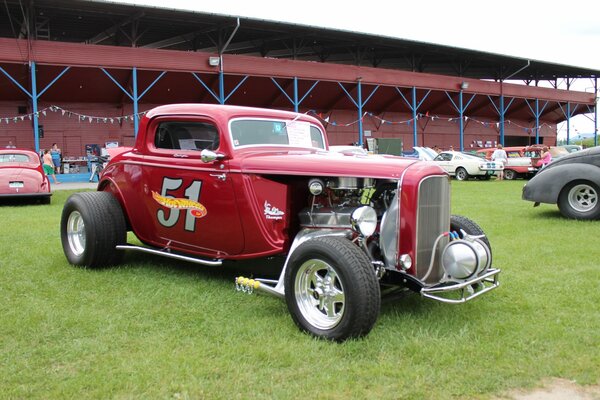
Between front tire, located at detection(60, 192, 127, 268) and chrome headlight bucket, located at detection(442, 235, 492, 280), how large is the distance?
352cm

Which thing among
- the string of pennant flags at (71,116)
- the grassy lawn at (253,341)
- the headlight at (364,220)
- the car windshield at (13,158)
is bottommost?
the grassy lawn at (253,341)

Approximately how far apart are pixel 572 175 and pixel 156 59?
55.3 feet

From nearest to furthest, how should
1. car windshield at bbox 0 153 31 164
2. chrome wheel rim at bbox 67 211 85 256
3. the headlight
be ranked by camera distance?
the headlight < chrome wheel rim at bbox 67 211 85 256 < car windshield at bbox 0 153 31 164

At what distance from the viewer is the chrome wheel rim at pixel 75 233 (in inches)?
238

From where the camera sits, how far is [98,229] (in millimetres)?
5621

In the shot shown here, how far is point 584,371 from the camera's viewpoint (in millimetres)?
3170

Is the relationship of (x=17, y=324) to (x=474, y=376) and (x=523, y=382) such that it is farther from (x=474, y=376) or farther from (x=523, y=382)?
(x=523, y=382)

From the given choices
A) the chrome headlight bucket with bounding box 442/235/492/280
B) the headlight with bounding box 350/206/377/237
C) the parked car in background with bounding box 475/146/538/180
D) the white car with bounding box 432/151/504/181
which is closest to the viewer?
the chrome headlight bucket with bounding box 442/235/492/280

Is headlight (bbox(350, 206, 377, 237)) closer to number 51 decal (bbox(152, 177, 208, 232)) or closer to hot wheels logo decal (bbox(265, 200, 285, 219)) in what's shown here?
hot wheels logo decal (bbox(265, 200, 285, 219))

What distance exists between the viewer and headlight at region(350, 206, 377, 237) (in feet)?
13.1

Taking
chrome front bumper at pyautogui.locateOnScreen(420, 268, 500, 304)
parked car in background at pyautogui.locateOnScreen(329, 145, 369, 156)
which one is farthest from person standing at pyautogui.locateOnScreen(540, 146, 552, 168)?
chrome front bumper at pyautogui.locateOnScreen(420, 268, 500, 304)

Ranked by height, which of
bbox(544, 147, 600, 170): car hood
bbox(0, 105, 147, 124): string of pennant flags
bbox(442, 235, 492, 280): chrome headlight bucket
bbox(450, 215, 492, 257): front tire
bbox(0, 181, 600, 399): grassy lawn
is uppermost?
bbox(0, 105, 147, 124): string of pennant flags

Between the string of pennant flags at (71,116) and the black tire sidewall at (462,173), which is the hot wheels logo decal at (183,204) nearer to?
the string of pennant flags at (71,116)

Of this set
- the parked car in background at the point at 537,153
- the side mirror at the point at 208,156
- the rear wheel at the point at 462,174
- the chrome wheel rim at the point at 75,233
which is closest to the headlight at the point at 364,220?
the side mirror at the point at 208,156
